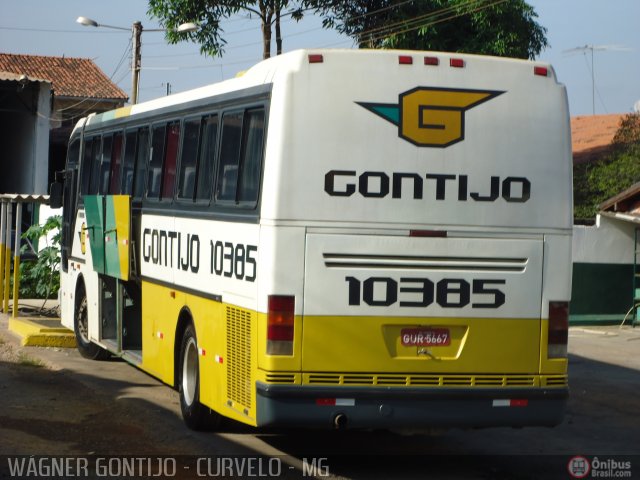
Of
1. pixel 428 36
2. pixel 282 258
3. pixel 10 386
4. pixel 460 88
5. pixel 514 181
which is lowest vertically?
pixel 10 386

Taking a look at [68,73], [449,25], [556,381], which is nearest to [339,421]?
[556,381]

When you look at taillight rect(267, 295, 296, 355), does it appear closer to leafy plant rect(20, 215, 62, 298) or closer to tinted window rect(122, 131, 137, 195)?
tinted window rect(122, 131, 137, 195)

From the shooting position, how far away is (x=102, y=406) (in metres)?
11.8

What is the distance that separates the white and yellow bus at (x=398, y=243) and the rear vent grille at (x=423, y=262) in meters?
0.01

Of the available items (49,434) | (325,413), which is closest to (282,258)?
(325,413)

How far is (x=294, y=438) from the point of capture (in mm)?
10500

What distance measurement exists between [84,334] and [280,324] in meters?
7.77

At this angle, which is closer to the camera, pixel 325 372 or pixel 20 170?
pixel 325 372

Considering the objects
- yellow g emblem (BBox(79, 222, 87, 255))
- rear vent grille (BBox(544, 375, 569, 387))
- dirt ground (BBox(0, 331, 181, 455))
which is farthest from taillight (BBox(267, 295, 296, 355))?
yellow g emblem (BBox(79, 222, 87, 255))

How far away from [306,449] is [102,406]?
2.72m

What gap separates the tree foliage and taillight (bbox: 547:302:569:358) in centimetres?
2353

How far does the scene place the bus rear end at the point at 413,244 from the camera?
8562 millimetres

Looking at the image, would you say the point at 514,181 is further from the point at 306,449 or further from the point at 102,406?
the point at 102,406

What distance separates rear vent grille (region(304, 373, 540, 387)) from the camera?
8586 mm
